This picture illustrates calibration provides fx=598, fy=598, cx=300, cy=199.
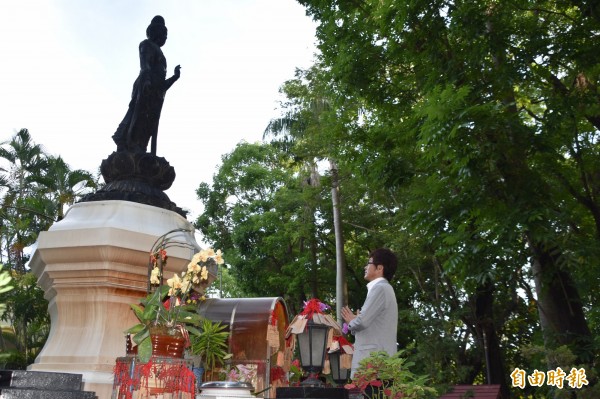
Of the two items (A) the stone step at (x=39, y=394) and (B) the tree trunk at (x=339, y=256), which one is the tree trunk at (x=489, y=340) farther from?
(A) the stone step at (x=39, y=394)

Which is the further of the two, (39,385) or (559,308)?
(559,308)

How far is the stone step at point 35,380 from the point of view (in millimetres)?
3871

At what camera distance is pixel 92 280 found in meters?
5.54

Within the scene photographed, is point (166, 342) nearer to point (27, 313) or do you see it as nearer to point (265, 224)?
point (27, 313)

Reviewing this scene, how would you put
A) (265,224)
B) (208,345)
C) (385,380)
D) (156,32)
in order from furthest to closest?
1. (265,224)
2. (156,32)
3. (208,345)
4. (385,380)

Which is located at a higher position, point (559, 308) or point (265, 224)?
point (265, 224)

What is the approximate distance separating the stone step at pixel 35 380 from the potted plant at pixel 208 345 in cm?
145

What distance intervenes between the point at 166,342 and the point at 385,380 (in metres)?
1.44

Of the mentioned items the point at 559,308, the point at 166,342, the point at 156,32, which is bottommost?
the point at 166,342

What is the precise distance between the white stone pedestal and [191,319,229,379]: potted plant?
0.66 meters

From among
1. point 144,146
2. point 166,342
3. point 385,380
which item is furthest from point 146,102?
point 385,380

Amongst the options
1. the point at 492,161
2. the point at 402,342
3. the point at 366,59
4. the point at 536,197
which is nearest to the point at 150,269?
the point at 492,161

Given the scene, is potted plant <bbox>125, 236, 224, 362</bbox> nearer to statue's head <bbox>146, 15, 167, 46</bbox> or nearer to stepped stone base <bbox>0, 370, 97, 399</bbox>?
stepped stone base <bbox>0, 370, 97, 399</bbox>

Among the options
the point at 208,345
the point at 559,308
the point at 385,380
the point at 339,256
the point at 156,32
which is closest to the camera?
the point at 385,380
